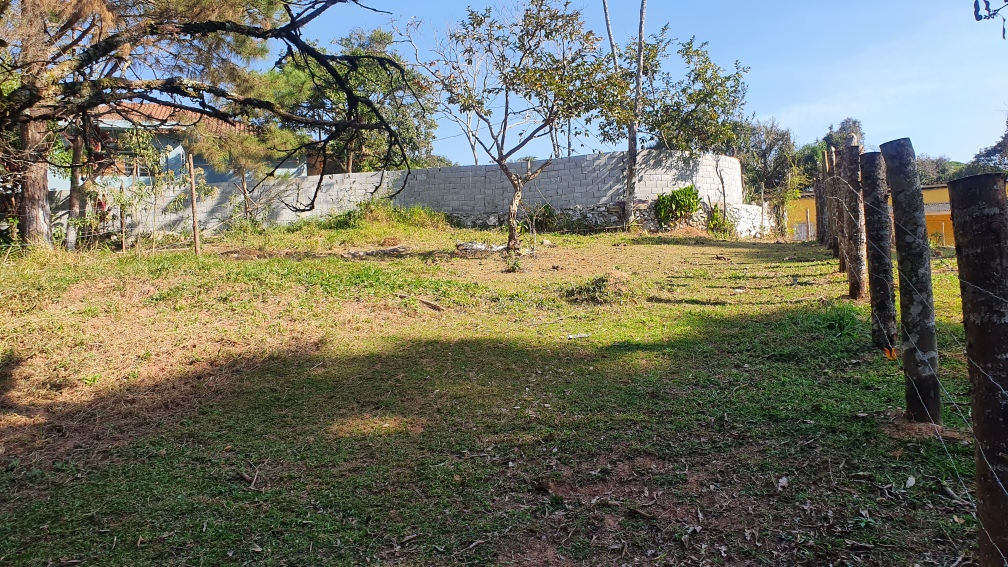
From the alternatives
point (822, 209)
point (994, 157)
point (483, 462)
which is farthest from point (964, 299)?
point (994, 157)

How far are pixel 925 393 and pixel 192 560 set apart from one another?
324 cm

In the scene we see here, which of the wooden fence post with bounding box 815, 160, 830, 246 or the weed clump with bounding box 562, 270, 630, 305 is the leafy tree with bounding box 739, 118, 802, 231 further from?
the weed clump with bounding box 562, 270, 630, 305

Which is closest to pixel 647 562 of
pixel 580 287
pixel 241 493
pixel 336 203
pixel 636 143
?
pixel 241 493

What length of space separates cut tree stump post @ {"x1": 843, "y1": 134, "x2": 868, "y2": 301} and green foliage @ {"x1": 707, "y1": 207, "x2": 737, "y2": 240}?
9.46m

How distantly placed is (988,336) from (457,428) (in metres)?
2.63

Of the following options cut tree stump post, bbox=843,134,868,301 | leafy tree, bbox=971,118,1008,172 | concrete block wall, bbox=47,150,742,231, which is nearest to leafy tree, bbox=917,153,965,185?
leafy tree, bbox=971,118,1008,172

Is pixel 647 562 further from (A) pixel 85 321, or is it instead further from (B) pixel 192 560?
(A) pixel 85 321

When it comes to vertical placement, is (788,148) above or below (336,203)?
above

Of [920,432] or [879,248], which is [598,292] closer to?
[879,248]

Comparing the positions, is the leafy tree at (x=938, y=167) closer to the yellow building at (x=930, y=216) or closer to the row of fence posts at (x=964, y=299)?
the yellow building at (x=930, y=216)

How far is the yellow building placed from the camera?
57.1ft

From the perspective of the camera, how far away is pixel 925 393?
300 centimetres

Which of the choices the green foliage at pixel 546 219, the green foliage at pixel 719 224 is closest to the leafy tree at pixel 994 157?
the green foliage at pixel 719 224

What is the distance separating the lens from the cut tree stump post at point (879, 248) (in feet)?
12.4
